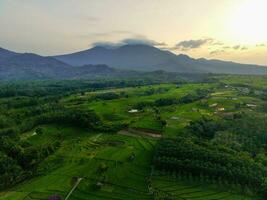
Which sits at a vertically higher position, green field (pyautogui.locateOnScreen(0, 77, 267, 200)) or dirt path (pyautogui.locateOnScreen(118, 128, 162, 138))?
dirt path (pyautogui.locateOnScreen(118, 128, 162, 138))

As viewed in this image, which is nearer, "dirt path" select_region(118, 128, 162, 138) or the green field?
the green field

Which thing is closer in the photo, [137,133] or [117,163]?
[117,163]

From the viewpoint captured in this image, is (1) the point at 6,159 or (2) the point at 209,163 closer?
(2) the point at 209,163

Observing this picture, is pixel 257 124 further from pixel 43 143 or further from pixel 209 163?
pixel 43 143

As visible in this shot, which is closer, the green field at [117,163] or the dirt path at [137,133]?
the green field at [117,163]

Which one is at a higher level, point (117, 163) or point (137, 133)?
point (137, 133)

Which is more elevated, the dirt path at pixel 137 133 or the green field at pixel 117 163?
the dirt path at pixel 137 133

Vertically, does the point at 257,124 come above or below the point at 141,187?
above

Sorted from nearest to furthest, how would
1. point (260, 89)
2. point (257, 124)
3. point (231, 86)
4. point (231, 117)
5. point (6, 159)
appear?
point (6, 159)
point (257, 124)
point (231, 117)
point (260, 89)
point (231, 86)

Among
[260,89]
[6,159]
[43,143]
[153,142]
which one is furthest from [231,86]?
[6,159]

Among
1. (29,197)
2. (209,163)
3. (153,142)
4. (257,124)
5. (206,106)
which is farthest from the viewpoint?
(206,106)
